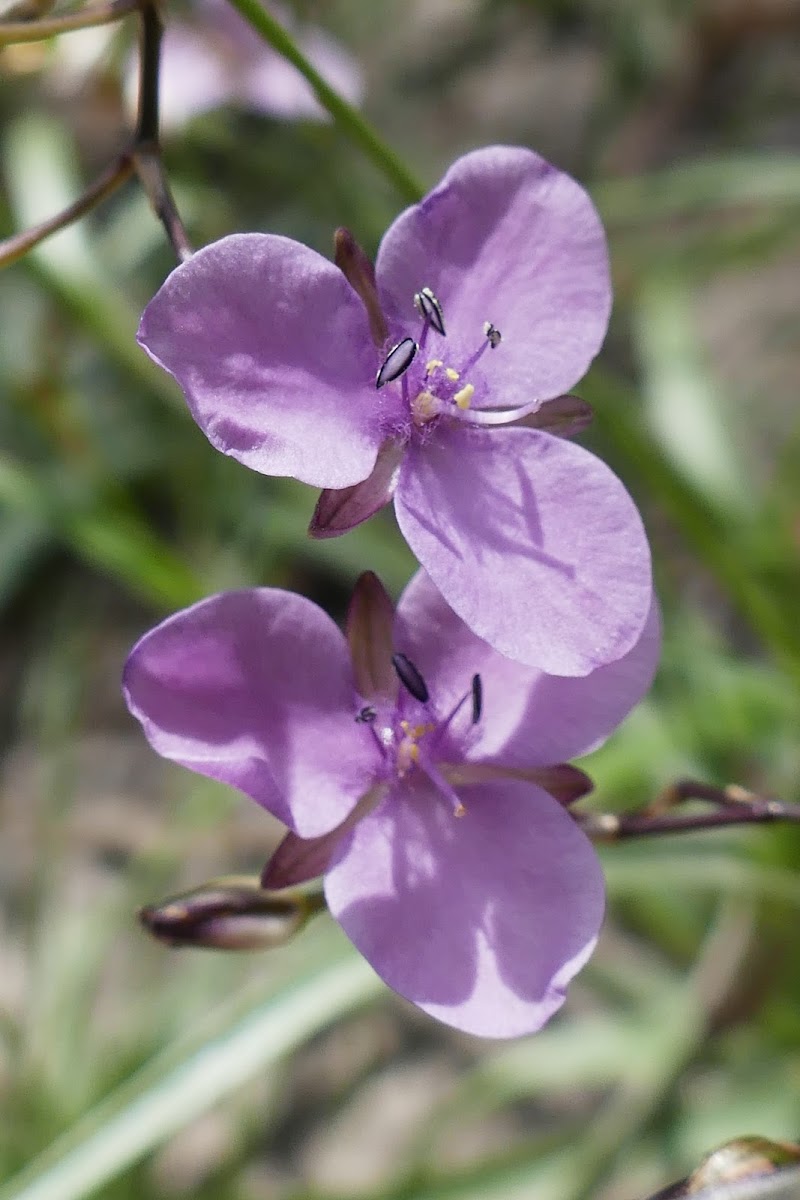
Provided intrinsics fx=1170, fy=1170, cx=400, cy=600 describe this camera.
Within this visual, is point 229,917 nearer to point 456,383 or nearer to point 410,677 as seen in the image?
point 410,677

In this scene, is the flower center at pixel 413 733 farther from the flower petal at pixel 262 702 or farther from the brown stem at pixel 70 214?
the brown stem at pixel 70 214

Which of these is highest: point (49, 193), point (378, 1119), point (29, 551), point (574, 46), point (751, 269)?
point (49, 193)

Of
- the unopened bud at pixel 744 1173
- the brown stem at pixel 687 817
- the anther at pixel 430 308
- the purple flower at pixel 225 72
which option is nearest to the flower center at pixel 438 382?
the anther at pixel 430 308

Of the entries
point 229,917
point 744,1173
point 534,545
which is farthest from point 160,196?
point 744,1173

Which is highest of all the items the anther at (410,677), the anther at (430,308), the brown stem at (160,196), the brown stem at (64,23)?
the brown stem at (64,23)

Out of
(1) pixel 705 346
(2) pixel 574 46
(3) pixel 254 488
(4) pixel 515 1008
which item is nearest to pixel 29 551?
(3) pixel 254 488

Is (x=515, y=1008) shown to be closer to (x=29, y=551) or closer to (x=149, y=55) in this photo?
(x=149, y=55)
